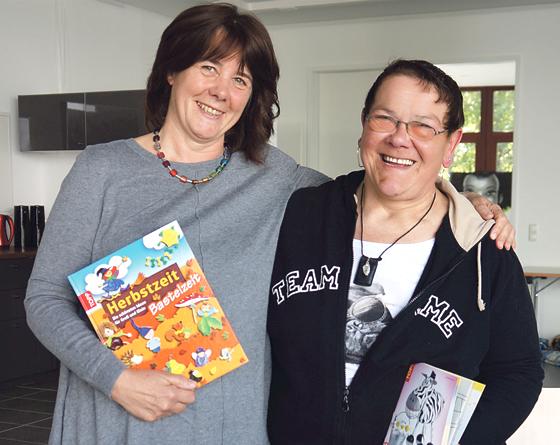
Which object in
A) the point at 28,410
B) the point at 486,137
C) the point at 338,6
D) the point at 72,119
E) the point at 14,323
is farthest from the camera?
the point at 486,137

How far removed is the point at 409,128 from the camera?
1.55 metres

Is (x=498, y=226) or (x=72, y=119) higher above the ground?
(x=72, y=119)

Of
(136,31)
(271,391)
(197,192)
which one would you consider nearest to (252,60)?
(197,192)

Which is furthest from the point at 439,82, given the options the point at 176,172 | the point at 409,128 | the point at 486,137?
the point at 486,137

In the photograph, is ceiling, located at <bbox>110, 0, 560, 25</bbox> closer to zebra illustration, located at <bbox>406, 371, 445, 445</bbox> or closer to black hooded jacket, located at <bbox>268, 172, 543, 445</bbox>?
black hooded jacket, located at <bbox>268, 172, 543, 445</bbox>

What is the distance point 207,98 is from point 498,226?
2.22ft

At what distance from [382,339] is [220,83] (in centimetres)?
64

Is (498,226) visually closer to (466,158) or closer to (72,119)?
(72,119)

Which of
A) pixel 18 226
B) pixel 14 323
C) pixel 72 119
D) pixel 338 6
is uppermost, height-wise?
pixel 338 6

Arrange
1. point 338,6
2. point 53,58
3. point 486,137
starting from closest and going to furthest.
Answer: point 53,58 < point 338,6 < point 486,137

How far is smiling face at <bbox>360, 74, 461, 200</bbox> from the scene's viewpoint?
5.08 feet

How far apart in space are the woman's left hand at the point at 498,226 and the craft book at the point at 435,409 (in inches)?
12.1

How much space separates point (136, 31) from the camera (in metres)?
7.57

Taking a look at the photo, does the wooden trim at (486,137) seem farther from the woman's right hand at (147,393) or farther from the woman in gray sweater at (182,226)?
the woman's right hand at (147,393)
